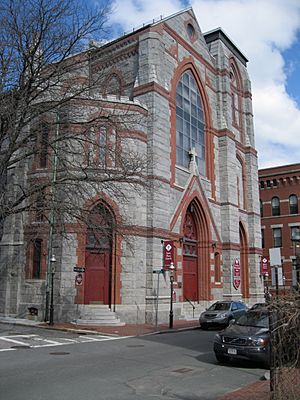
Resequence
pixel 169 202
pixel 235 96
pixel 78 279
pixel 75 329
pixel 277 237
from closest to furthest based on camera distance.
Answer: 1. pixel 75 329
2. pixel 78 279
3. pixel 169 202
4. pixel 235 96
5. pixel 277 237

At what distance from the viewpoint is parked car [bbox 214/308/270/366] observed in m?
11.5

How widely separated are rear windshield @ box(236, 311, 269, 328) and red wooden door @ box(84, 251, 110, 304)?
11963 mm

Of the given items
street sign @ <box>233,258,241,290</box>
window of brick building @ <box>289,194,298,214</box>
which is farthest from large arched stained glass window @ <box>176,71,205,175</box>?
window of brick building @ <box>289,194,298,214</box>

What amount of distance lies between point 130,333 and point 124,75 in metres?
17.5

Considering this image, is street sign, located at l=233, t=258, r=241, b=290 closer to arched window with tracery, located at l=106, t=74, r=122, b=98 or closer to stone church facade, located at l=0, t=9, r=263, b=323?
stone church facade, located at l=0, t=9, r=263, b=323

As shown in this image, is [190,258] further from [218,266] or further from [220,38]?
[220,38]

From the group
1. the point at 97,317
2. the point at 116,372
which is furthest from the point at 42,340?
the point at 116,372

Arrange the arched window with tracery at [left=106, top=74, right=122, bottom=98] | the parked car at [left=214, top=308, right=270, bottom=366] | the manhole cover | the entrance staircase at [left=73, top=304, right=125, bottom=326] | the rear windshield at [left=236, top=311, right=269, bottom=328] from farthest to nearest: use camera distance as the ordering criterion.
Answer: the arched window with tracery at [left=106, top=74, right=122, bottom=98]
the entrance staircase at [left=73, top=304, right=125, bottom=326]
the rear windshield at [left=236, top=311, right=269, bottom=328]
the parked car at [left=214, top=308, right=270, bottom=366]
the manhole cover

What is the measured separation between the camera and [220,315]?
75.3ft

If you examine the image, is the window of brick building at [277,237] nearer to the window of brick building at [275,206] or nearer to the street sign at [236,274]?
the window of brick building at [275,206]

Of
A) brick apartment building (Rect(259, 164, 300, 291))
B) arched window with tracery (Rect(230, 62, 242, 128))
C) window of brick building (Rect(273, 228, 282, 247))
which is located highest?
arched window with tracery (Rect(230, 62, 242, 128))

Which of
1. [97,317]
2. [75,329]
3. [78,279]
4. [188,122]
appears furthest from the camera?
[188,122]

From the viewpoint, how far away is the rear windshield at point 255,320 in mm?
12653

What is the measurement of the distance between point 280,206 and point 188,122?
2348 cm
